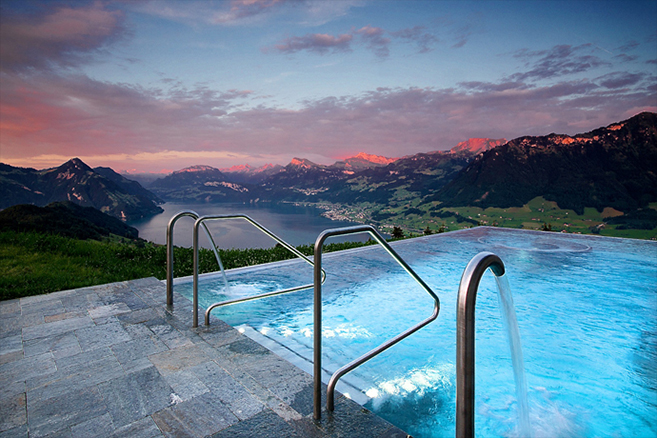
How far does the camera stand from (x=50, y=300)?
4.35 m

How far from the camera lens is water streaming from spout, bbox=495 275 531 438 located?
2219mm

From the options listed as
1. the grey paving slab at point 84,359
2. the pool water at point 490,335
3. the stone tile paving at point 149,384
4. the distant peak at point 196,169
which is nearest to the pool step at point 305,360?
the pool water at point 490,335

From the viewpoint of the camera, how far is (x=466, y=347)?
4.38ft

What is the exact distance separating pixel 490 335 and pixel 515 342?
177 cm

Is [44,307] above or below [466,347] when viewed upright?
below

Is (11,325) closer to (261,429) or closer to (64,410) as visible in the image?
(64,410)

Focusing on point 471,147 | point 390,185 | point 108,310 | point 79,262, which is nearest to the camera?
point 108,310

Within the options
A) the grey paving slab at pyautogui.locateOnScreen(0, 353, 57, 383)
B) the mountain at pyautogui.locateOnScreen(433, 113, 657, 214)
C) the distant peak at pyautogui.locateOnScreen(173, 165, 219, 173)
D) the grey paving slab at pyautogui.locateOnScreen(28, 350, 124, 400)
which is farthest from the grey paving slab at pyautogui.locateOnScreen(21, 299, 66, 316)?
the distant peak at pyautogui.locateOnScreen(173, 165, 219, 173)

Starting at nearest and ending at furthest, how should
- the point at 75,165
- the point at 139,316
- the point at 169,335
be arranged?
the point at 169,335 < the point at 139,316 < the point at 75,165

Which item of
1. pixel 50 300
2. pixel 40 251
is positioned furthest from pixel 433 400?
pixel 40 251

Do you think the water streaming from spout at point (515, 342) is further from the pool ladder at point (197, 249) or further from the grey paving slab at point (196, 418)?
the grey paving slab at point (196, 418)

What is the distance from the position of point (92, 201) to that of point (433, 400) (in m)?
71.6

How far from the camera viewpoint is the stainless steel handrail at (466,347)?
1321mm

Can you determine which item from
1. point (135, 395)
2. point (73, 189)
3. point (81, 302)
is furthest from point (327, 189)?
point (135, 395)
